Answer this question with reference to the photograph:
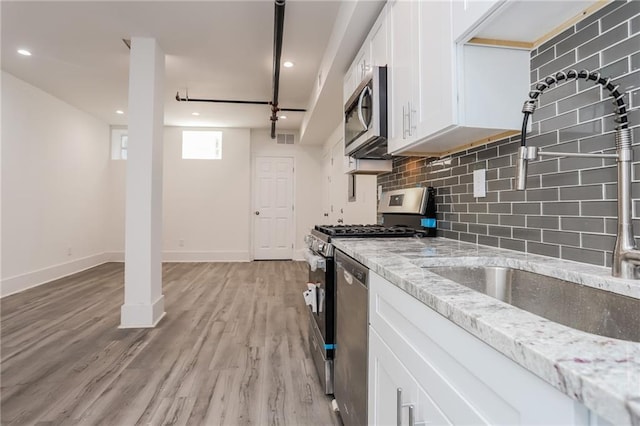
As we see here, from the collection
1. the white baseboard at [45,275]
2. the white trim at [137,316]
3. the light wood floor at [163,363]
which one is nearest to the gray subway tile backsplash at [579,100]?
the light wood floor at [163,363]

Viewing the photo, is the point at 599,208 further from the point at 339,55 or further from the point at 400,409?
the point at 339,55

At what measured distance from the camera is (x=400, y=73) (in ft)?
5.71

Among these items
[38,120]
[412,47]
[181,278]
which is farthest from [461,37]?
[38,120]

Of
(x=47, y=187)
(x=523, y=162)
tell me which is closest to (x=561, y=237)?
(x=523, y=162)

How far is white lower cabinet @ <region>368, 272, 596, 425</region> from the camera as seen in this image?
0.45m

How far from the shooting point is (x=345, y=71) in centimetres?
307

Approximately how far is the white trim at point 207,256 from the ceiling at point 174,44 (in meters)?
2.89

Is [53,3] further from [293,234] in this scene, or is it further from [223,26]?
[293,234]

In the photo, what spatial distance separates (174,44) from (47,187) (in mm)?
3098

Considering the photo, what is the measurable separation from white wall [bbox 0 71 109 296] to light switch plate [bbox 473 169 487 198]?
501cm

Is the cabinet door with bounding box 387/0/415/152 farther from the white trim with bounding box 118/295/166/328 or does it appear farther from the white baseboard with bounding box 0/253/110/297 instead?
the white baseboard with bounding box 0/253/110/297

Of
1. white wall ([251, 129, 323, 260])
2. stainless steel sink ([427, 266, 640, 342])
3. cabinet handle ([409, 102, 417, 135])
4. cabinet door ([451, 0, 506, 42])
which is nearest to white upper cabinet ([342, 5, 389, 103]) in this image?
cabinet handle ([409, 102, 417, 135])

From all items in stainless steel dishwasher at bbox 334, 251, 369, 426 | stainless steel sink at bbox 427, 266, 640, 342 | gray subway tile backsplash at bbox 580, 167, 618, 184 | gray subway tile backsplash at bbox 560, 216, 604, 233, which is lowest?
stainless steel dishwasher at bbox 334, 251, 369, 426

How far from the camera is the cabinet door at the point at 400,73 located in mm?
1642
